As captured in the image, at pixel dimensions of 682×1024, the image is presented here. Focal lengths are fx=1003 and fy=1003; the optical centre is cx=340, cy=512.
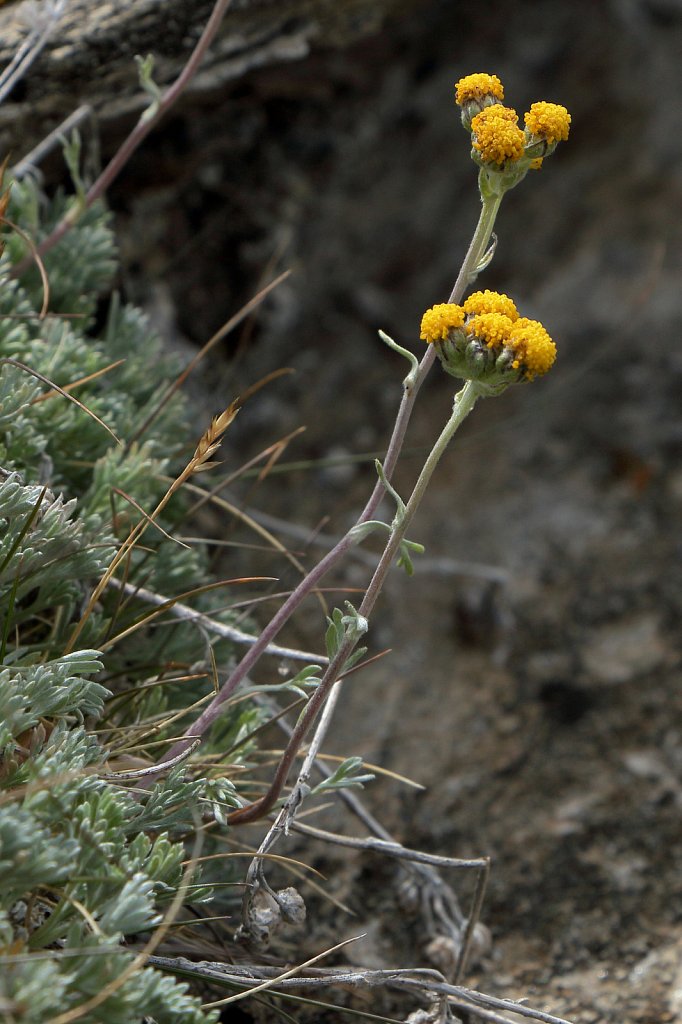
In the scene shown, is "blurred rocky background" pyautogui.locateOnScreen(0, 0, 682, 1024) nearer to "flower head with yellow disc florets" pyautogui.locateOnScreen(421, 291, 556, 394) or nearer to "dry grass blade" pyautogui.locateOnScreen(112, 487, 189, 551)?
"dry grass blade" pyautogui.locateOnScreen(112, 487, 189, 551)

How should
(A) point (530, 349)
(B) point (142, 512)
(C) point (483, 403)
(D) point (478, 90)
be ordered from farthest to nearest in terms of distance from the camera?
(C) point (483, 403) < (B) point (142, 512) < (D) point (478, 90) < (A) point (530, 349)

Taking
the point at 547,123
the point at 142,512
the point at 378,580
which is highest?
the point at 547,123

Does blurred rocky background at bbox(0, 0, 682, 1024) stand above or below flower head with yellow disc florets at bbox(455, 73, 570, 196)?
below

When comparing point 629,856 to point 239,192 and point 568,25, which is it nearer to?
point 239,192

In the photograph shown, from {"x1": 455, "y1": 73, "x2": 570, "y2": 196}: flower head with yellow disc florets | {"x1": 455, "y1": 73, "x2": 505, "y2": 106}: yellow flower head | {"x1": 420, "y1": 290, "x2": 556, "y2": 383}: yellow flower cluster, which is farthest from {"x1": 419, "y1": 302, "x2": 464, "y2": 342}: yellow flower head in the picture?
{"x1": 455, "y1": 73, "x2": 505, "y2": 106}: yellow flower head

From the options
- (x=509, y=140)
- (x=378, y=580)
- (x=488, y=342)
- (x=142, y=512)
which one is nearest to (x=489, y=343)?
(x=488, y=342)

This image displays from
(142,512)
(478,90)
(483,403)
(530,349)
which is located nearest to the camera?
(530,349)

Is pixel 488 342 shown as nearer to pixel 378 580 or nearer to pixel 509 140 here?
pixel 509 140

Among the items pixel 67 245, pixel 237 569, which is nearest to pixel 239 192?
pixel 67 245
